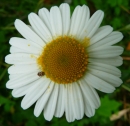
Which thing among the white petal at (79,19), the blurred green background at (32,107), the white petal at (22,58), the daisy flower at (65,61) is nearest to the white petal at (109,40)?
the daisy flower at (65,61)

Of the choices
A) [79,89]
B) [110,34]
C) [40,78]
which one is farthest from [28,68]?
[110,34]

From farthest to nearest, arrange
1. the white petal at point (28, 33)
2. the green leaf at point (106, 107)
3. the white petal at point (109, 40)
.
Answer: the green leaf at point (106, 107) → the white petal at point (28, 33) → the white petal at point (109, 40)

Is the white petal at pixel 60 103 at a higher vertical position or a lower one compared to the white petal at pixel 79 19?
lower

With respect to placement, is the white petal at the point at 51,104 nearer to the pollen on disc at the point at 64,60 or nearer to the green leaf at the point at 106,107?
the pollen on disc at the point at 64,60

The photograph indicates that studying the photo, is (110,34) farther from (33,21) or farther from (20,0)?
(20,0)

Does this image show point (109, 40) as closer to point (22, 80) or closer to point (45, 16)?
point (45, 16)
